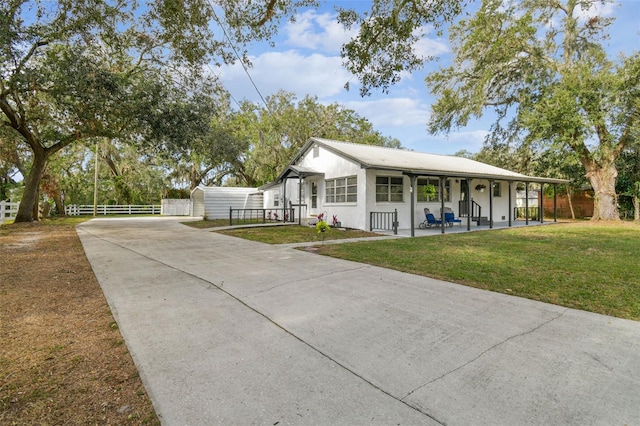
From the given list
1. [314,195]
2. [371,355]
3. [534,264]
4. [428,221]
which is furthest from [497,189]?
[371,355]

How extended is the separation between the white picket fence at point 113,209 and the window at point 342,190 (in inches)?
987

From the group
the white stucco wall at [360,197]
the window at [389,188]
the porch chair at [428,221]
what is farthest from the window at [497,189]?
the window at [389,188]

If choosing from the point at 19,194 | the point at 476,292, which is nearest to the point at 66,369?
the point at 476,292

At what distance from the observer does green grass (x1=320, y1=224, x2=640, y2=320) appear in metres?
4.54

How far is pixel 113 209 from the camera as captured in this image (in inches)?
1252

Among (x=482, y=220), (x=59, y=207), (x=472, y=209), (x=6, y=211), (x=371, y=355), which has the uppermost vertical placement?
(x=59, y=207)

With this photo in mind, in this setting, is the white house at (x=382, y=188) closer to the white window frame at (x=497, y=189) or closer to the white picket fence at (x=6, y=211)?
the white window frame at (x=497, y=189)

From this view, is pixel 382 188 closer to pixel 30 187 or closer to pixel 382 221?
pixel 382 221

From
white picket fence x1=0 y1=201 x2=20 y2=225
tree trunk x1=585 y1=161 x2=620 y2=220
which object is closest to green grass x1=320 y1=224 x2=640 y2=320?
tree trunk x1=585 y1=161 x2=620 y2=220

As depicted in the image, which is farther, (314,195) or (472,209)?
(314,195)

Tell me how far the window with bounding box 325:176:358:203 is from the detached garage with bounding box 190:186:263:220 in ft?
30.3

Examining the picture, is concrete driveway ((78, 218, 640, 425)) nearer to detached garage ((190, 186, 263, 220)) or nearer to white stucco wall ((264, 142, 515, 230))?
white stucco wall ((264, 142, 515, 230))

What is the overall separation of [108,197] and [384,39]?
34849 millimetres

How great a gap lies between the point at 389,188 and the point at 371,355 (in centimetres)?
1180
